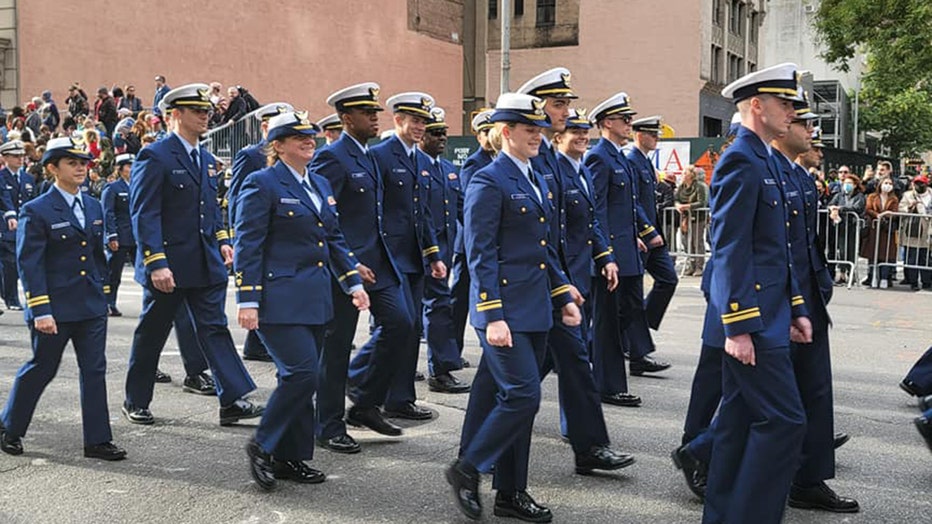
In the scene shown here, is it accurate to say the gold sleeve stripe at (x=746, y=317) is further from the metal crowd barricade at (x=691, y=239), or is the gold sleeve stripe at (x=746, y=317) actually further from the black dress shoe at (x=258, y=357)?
the metal crowd barricade at (x=691, y=239)

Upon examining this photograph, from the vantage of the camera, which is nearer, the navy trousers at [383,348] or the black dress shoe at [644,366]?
the navy trousers at [383,348]

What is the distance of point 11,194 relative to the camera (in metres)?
12.7

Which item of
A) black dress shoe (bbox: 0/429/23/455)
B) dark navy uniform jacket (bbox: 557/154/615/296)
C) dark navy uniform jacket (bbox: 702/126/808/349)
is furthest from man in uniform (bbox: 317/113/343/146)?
dark navy uniform jacket (bbox: 702/126/808/349)

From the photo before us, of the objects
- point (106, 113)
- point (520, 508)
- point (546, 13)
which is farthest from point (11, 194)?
Result: point (546, 13)

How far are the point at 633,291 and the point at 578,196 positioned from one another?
182 centimetres

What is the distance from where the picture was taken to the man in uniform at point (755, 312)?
4352mm

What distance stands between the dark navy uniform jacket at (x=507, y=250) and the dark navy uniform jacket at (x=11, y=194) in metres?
8.94

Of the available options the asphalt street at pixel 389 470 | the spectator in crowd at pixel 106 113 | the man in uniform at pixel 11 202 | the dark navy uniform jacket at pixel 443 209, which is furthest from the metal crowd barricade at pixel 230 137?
the dark navy uniform jacket at pixel 443 209

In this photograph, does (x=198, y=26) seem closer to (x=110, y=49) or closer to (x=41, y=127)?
(x=110, y=49)

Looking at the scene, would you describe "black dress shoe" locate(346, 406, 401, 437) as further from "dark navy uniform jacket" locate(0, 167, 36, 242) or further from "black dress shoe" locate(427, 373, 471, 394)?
"dark navy uniform jacket" locate(0, 167, 36, 242)

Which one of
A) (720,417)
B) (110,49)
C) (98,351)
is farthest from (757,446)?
(110,49)

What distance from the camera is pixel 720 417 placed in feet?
15.3

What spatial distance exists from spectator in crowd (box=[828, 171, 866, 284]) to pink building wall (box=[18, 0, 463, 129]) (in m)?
21.0

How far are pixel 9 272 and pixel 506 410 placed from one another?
9469 millimetres
